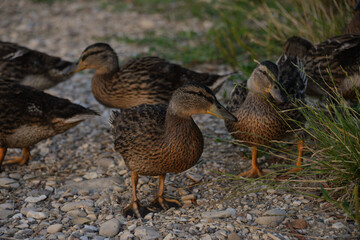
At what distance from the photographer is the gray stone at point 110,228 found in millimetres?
3598

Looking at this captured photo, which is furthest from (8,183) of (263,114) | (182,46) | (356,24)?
(356,24)

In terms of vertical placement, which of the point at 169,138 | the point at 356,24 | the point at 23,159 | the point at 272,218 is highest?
the point at 356,24

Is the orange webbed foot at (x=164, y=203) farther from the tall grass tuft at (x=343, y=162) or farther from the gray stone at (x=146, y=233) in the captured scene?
the tall grass tuft at (x=343, y=162)

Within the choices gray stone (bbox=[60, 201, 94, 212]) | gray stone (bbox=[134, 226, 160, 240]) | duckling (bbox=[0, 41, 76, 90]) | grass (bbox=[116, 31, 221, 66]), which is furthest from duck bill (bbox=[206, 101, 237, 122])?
grass (bbox=[116, 31, 221, 66])

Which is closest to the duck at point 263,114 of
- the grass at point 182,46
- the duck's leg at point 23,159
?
the duck's leg at point 23,159

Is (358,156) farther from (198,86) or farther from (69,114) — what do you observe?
(69,114)

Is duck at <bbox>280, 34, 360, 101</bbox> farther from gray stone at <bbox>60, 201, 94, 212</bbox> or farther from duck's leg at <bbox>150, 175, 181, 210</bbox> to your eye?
gray stone at <bbox>60, 201, 94, 212</bbox>

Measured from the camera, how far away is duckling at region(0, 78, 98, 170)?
4625mm

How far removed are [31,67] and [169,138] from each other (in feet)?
9.48

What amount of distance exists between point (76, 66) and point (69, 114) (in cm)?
112

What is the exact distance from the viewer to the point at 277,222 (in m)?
3.55

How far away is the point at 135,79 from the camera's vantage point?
539 centimetres

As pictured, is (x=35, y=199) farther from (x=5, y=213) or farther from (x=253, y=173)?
(x=253, y=173)

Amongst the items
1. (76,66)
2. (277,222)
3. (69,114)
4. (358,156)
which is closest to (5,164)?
(69,114)
